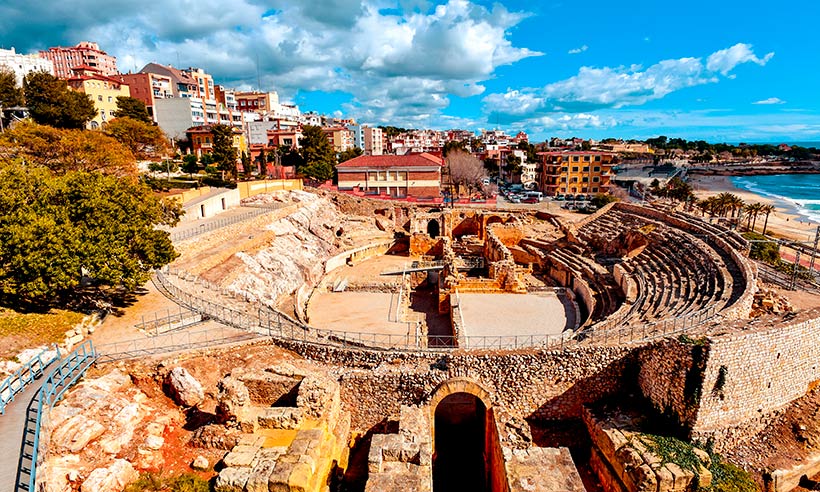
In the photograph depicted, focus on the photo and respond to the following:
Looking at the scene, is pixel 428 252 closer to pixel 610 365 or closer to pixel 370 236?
pixel 370 236

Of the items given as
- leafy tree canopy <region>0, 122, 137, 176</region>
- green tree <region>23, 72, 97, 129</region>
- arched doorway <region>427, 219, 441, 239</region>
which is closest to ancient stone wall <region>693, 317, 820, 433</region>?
arched doorway <region>427, 219, 441, 239</region>

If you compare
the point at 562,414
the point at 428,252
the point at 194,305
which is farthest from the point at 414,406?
the point at 428,252

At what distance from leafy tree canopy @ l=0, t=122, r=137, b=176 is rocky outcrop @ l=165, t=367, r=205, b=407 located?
20.7 metres

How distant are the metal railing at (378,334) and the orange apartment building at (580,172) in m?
50.8

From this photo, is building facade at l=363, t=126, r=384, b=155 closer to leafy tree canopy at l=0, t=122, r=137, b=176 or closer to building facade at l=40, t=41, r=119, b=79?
building facade at l=40, t=41, r=119, b=79

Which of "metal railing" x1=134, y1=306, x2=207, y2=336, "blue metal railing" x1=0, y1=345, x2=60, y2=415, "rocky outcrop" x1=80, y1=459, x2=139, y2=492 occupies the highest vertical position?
"blue metal railing" x1=0, y1=345, x2=60, y2=415

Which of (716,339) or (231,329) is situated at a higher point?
(716,339)

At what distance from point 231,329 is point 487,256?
69.3 feet

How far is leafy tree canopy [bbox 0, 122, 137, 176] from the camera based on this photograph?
27125 millimetres

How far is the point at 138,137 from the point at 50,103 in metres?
9.38

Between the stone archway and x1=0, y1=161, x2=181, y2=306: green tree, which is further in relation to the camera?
x1=0, y1=161, x2=181, y2=306: green tree

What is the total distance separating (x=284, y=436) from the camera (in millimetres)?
11820

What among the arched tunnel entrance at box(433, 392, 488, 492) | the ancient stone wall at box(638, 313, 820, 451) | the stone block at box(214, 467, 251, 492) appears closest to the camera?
the stone block at box(214, 467, 251, 492)

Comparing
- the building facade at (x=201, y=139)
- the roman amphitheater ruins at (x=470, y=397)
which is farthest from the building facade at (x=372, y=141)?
the roman amphitheater ruins at (x=470, y=397)
